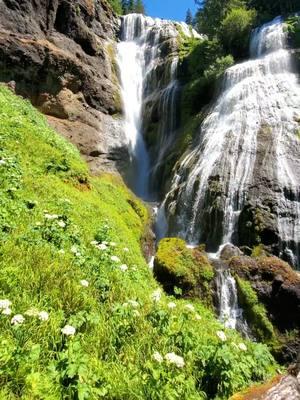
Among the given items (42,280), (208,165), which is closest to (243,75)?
(208,165)

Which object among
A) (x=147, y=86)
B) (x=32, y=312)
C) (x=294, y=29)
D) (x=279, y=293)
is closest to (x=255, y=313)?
(x=279, y=293)

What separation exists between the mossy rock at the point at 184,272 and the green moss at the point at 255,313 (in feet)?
3.41

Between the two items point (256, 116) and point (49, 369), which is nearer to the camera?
point (49, 369)

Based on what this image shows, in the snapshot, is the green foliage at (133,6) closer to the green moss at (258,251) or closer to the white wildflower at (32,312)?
the green moss at (258,251)

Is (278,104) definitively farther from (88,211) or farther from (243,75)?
(88,211)

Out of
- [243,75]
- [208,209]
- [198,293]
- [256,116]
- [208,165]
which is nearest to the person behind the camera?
[198,293]

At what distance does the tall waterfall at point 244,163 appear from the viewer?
1777cm

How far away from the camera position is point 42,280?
5484 millimetres

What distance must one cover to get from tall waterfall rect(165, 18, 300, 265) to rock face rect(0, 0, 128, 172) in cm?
691

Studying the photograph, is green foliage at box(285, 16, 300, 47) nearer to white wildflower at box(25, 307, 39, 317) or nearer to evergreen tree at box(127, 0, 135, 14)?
white wildflower at box(25, 307, 39, 317)

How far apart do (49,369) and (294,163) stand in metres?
17.1

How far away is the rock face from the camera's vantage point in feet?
83.2

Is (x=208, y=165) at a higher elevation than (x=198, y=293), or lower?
higher

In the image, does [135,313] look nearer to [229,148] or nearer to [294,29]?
[229,148]
